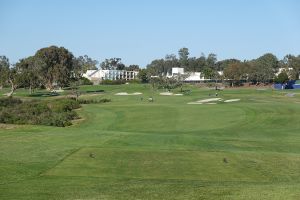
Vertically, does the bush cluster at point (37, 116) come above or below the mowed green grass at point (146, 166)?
below

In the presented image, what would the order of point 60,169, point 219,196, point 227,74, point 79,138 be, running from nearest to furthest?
point 219,196
point 60,169
point 79,138
point 227,74

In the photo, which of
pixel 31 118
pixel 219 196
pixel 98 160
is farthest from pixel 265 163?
pixel 31 118

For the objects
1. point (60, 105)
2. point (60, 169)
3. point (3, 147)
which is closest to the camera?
point (60, 169)

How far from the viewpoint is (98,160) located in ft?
68.2

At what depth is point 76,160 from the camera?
20.6 m

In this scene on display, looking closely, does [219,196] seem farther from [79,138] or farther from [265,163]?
[79,138]

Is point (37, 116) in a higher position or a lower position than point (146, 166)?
lower

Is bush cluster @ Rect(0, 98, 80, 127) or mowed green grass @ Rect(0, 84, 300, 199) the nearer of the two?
mowed green grass @ Rect(0, 84, 300, 199)

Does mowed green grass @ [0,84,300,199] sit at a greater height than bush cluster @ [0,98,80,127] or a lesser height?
greater

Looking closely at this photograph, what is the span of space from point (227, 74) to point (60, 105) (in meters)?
107

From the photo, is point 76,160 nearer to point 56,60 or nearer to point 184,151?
point 184,151

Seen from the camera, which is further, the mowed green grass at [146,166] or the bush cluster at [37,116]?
the bush cluster at [37,116]

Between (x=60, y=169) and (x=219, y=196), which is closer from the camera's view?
(x=219, y=196)

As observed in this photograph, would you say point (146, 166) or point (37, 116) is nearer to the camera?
point (146, 166)
